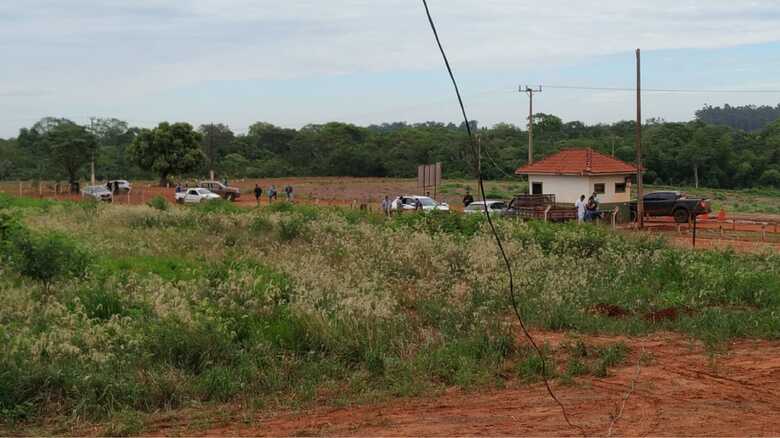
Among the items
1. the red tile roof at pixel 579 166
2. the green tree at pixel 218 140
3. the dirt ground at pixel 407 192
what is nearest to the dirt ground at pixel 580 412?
the dirt ground at pixel 407 192

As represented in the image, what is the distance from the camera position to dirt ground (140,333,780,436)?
26.2 ft

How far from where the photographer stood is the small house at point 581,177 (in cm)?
3559

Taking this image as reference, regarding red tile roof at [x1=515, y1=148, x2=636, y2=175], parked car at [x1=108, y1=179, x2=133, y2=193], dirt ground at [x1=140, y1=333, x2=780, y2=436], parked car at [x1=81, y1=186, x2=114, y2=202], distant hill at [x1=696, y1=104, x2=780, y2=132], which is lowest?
dirt ground at [x1=140, y1=333, x2=780, y2=436]

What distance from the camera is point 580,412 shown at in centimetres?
850

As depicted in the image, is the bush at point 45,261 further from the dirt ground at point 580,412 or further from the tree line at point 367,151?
the tree line at point 367,151

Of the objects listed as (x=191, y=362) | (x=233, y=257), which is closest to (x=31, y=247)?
(x=233, y=257)

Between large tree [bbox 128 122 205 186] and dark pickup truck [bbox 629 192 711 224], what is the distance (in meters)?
42.6

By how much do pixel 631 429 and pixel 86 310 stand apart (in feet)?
25.9

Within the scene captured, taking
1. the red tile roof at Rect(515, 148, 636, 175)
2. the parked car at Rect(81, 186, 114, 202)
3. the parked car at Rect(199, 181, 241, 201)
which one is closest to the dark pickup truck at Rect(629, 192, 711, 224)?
the red tile roof at Rect(515, 148, 636, 175)

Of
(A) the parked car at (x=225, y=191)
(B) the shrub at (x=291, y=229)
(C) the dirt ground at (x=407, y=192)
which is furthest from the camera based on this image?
(A) the parked car at (x=225, y=191)

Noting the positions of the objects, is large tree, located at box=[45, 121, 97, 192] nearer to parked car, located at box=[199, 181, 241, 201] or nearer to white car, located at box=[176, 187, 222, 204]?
parked car, located at box=[199, 181, 241, 201]

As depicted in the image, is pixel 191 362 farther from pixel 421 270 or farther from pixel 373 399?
pixel 421 270

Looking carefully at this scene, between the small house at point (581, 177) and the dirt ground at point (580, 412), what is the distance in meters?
25.9

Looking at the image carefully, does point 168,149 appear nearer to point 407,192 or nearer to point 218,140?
point 407,192
